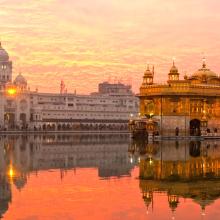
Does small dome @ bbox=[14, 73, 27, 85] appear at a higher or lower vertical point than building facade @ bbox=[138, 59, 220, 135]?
higher

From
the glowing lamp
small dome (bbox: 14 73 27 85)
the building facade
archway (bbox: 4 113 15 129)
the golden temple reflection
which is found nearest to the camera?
the golden temple reflection

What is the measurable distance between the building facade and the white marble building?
169 ft

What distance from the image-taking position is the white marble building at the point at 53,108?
121 metres

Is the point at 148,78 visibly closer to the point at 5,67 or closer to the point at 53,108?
the point at 53,108

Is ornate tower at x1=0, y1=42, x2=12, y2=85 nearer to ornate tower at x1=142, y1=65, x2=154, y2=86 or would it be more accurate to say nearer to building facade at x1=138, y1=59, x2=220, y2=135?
ornate tower at x1=142, y1=65, x2=154, y2=86

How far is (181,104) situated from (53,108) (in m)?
67.9

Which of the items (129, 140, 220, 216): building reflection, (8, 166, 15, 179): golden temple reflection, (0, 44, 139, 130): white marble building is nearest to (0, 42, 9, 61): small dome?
(0, 44, 139, 130): white marble building

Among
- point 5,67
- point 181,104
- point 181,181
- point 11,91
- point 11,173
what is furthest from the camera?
point 5,67

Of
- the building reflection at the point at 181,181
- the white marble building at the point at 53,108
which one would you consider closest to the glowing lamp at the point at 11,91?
the white marble building at the point at 53,108

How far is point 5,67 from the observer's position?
424 ft

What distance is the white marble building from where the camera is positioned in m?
121

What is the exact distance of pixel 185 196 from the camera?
51.7 ft

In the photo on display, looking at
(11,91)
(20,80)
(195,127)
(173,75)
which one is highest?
(20,80)

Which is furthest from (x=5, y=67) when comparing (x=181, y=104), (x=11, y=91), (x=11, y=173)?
(x=11, y=173)
